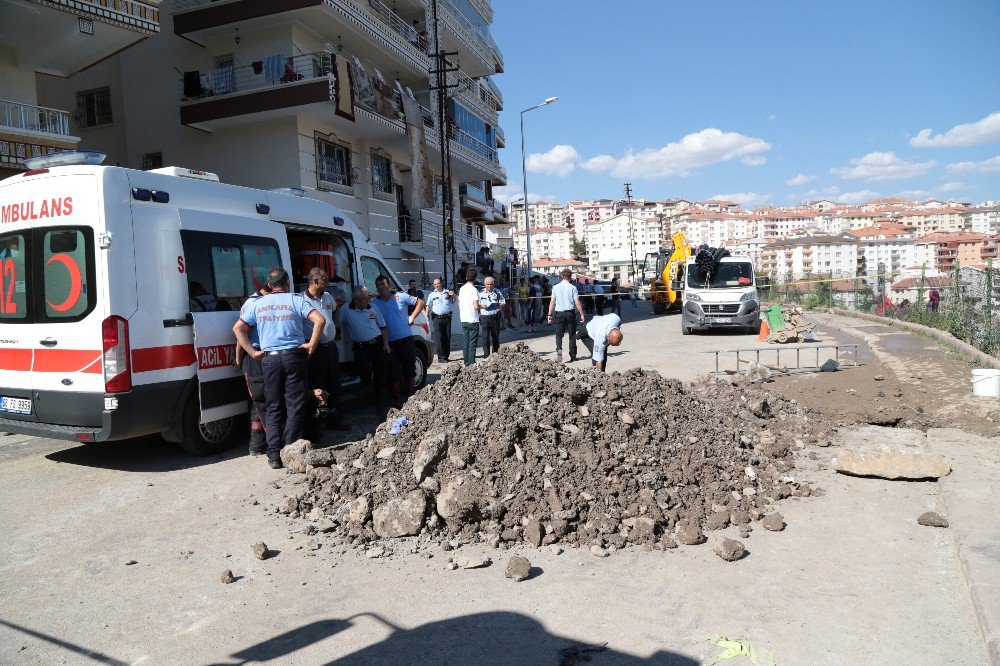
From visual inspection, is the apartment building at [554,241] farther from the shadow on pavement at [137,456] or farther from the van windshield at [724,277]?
the shadow on pavement at [137,456]

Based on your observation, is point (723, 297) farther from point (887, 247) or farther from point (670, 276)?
point (887, 247)

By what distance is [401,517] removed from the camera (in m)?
4.42

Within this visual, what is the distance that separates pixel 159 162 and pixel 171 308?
19.4 m

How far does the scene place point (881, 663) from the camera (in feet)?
9.46

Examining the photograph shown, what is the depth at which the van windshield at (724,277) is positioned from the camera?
1828 cm

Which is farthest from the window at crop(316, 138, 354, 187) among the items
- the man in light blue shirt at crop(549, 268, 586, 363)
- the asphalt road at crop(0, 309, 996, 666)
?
the asphalt road at crop(0, 309, 996, 666)

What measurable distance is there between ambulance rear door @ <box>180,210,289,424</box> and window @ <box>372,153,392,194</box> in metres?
17.7

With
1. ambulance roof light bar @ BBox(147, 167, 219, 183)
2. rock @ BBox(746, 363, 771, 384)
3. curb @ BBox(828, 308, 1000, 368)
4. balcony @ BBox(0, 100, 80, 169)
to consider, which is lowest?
rock @ BBox(746, 363, 771, 384)

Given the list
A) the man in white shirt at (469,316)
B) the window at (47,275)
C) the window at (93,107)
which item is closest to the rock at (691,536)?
the window at (47,275)

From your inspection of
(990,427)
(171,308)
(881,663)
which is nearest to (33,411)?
(171,308)

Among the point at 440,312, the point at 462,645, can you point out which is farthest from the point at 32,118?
the point at 462,645

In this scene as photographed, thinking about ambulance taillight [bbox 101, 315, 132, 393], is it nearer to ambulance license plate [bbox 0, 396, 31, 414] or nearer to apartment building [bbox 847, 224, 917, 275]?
ambulance license plate [bbox 0, 396, 31, 414]

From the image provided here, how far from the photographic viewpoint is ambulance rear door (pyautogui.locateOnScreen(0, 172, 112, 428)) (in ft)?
17.8

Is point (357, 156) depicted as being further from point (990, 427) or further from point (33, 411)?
point (990, 427)
